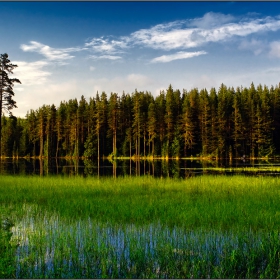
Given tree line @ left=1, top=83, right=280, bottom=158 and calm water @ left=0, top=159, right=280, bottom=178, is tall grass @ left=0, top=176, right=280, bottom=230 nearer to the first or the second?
calm water @ left=0, top=159, right=280, bottom=178

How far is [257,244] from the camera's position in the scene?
354 inches

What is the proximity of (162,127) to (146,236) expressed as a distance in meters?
75.6

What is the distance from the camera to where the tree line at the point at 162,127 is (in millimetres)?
79875

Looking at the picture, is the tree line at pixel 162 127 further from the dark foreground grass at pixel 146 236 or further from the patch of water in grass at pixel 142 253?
the patch of water in grass at pixel 142 253

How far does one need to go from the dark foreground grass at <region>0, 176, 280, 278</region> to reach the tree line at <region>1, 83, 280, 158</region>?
60590mm

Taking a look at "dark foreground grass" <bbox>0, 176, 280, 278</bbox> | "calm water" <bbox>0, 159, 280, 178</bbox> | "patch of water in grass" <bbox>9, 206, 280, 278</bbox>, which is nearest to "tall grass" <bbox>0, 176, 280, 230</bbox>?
"dark foreground grass" <bbox>0, 176, 280, 278</bbox>

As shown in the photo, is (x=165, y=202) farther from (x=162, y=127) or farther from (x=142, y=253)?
(x=162, y=127)

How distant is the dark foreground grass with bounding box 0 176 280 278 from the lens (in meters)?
7.54

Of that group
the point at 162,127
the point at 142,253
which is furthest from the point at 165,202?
the point at 162,127

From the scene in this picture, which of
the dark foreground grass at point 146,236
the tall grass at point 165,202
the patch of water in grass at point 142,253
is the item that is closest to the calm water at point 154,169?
the tall grass at point 165,202

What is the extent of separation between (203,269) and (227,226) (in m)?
4.09

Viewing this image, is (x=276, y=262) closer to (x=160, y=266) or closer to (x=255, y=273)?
(x=255, y=273)

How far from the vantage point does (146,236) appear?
1002 centimetres

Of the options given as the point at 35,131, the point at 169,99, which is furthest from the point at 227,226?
the point at 35,131
